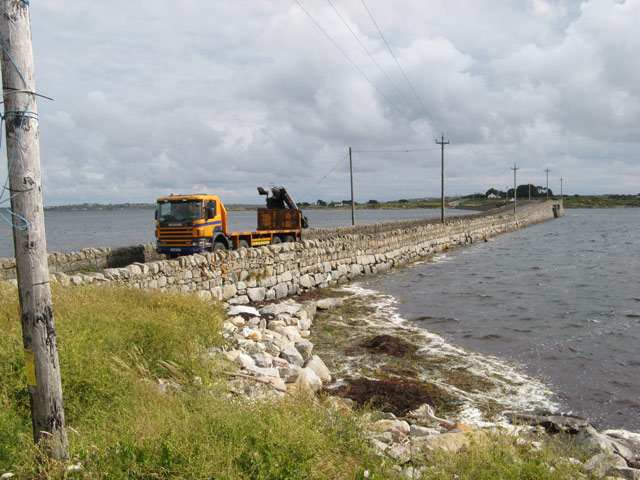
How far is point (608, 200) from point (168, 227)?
572ft

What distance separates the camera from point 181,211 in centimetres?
1565

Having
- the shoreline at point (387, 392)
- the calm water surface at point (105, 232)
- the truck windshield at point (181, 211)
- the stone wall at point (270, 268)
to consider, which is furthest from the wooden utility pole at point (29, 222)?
the calm water surface at point (105, 232)

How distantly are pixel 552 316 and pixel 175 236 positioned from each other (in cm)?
1155

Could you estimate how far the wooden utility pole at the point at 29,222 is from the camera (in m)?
3.11

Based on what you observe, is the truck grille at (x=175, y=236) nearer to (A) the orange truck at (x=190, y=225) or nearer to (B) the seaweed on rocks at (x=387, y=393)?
(A) the orange truck at (x=190, y=225)

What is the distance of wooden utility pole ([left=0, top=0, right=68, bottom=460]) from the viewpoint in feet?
10.2

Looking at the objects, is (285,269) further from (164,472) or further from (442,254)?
(442,254)

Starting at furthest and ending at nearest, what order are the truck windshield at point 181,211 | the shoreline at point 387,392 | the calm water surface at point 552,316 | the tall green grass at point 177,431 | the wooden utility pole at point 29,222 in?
1. the truck windshield at point 181,211
2. the calm water surface at point 552,316
3. the shoreline at point 387,392
4. the tall green grass at point 177,431
5. the wooden utility pole at point 29,222

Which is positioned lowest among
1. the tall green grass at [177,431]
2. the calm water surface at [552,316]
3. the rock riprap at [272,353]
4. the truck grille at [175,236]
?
the calm water surface at [552,316]

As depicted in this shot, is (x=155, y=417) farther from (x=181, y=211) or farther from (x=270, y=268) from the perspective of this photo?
(x=181, y=211)

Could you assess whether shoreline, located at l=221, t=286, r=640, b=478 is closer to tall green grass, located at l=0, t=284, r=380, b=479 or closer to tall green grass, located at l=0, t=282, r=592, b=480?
tall green grass, located at l=0, t=282, r=592, b=480

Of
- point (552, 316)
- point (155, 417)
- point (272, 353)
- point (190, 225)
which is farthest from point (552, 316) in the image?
point (155, 417)

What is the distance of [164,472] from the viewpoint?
3.22 metres

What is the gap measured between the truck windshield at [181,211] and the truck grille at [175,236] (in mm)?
295
